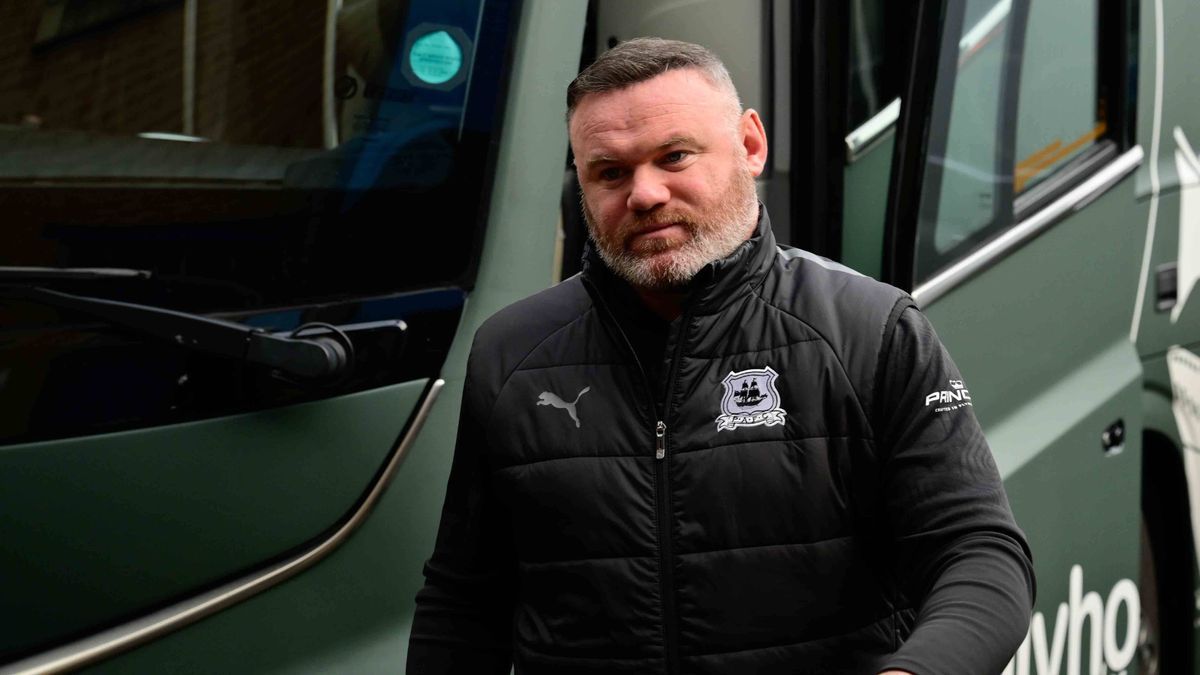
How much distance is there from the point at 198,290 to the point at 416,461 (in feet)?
1.32

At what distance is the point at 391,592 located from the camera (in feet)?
7.38

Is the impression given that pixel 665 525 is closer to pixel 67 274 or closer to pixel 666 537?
pixel 666 537

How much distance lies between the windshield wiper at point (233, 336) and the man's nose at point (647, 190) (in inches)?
19.9

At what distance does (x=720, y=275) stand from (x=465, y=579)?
507 mm

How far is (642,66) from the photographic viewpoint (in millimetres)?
1834

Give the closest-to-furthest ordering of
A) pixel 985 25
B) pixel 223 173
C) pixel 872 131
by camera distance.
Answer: pixel 223 173
pixel 872 131
pixel 985 25

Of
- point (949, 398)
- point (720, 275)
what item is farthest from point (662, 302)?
point (949, 398)

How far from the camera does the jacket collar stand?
1.81 metres

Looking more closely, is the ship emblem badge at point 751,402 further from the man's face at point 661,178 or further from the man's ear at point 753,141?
the man's ear at point 753,141

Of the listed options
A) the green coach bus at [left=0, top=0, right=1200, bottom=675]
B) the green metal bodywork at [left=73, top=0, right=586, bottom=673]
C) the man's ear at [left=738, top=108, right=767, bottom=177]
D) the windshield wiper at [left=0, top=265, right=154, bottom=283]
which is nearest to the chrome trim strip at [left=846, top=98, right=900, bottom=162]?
the green coach bus at [left=0, top=0, right=1200, bottom=675]

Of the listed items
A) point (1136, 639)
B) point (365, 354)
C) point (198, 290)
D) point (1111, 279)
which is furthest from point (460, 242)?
point (1136, 639)

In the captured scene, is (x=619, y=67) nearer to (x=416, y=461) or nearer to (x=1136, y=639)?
(x=416, y=461)

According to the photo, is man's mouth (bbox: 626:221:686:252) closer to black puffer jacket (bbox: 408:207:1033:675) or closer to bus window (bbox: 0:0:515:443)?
black puffer jacket (bbox: 408:207:1033:675)

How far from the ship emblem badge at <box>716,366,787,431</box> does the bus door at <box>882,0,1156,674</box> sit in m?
1.15
